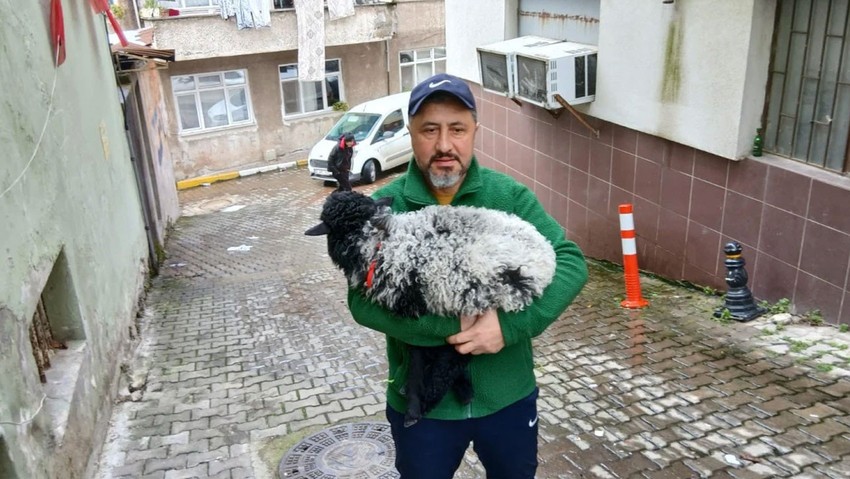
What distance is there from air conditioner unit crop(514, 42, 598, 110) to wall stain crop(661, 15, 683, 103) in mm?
1239

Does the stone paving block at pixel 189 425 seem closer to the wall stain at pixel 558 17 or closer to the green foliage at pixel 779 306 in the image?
the green foliage at pixel 779 306

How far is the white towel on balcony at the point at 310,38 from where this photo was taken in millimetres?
18016

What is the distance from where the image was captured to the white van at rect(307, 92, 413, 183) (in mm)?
16625

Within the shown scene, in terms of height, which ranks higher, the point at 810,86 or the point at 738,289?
the point at 810,86

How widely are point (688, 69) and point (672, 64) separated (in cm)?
26

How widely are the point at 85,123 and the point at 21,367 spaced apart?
12.5 feet

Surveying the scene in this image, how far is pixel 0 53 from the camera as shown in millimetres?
4039

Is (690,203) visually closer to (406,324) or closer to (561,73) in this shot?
(561,73)

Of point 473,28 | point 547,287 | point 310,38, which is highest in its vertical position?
point 473,28

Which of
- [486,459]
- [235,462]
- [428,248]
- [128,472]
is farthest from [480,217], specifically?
[128,472]

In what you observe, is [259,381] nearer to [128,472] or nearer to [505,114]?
[128,472]

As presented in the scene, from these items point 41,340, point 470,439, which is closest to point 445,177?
point 470,439

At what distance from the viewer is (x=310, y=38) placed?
717 inches

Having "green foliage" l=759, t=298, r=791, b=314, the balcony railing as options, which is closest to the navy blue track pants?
"green foliage" l=759, t=298, r=791, b=314
